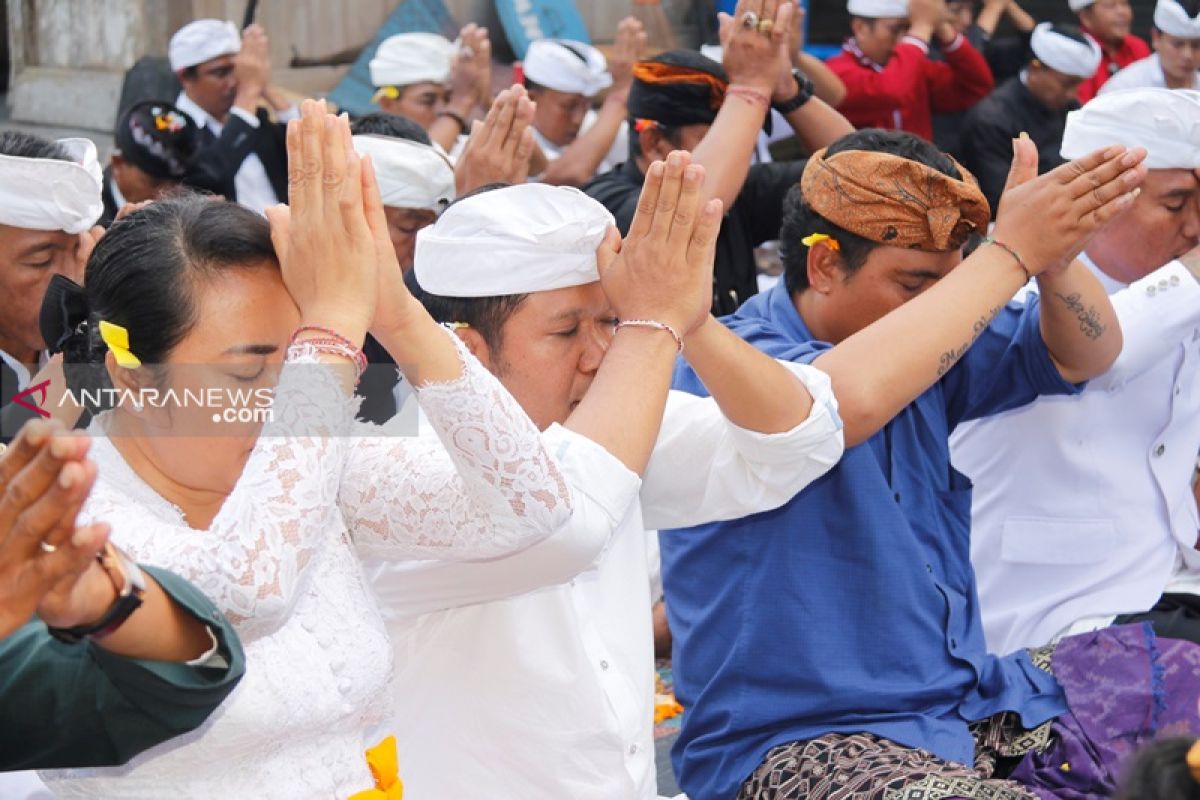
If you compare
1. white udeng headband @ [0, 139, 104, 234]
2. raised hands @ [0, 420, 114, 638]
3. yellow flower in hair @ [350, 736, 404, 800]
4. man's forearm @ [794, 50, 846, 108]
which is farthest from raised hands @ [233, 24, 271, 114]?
raised hands @ [0, 420, 114, 638]

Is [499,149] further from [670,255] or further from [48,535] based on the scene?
[48,535]

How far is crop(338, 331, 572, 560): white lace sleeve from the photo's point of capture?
5.90 ft

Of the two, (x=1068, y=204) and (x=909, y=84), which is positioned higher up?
(x=1068, y=204)

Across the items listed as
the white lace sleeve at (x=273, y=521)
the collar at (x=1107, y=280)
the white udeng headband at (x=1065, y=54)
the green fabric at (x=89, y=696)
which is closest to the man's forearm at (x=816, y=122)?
the collar at (x=1107, y=280)

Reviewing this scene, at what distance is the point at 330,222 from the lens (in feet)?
5.69

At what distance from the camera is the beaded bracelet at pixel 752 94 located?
3.39 metres

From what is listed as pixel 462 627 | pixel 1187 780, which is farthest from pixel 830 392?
pixel 1187 780

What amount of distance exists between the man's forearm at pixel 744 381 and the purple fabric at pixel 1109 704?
865 millimetres

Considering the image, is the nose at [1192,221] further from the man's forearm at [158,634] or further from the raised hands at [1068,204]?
the man's forearm at [158,634]

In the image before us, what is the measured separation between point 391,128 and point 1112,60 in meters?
5.83

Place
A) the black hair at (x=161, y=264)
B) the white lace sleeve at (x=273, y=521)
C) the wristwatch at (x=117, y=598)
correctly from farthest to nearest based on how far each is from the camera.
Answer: the black hair at (x=161, y=264), the white lace sleeve at (x=273, y=521), the wristwatch at (x=117, y=598)

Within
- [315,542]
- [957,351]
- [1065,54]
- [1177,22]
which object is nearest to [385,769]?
[315,542]

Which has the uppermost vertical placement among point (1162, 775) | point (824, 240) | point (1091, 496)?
point (1162, 775)

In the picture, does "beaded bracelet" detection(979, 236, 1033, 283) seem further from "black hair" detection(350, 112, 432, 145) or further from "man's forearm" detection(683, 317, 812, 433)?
"black hair" detection(350, 112, 432, 145)
